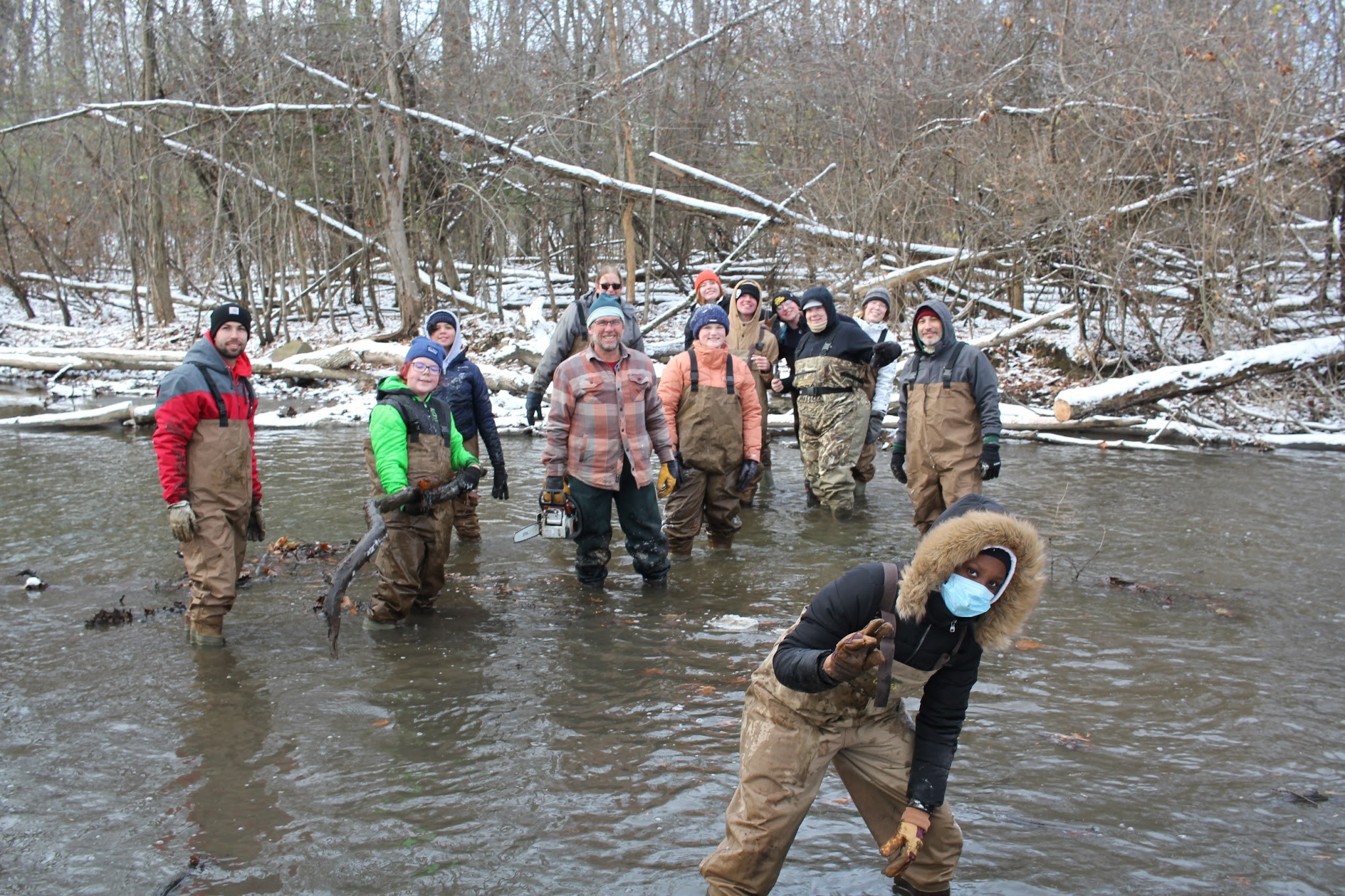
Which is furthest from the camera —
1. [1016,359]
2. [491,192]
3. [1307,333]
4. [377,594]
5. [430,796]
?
[491,192]

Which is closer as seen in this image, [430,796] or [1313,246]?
[430,796]

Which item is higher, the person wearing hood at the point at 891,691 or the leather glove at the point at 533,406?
the leather glove at the point at 533,406

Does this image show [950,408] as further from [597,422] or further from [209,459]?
[209,459]

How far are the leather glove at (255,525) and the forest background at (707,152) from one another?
11.9 metres

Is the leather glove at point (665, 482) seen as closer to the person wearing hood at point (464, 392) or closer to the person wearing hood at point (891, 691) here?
the person wearing hood at point (464, 392)

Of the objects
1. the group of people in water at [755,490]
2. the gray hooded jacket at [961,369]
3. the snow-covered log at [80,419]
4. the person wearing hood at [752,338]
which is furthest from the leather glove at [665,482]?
the snow-covered log at [80,419]

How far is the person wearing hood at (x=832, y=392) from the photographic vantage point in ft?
29.2

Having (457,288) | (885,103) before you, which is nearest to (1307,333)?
(885,103)

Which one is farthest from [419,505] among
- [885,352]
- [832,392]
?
[885,352]

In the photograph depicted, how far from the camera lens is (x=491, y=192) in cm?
2117

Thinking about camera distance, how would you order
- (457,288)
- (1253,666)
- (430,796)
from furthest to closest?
(457,288)
(1253,666)
(430,796)

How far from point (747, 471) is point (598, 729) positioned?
3184 mm

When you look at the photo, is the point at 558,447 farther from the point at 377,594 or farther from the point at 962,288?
the point at 962,288

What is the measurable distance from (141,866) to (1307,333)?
1467 cm
